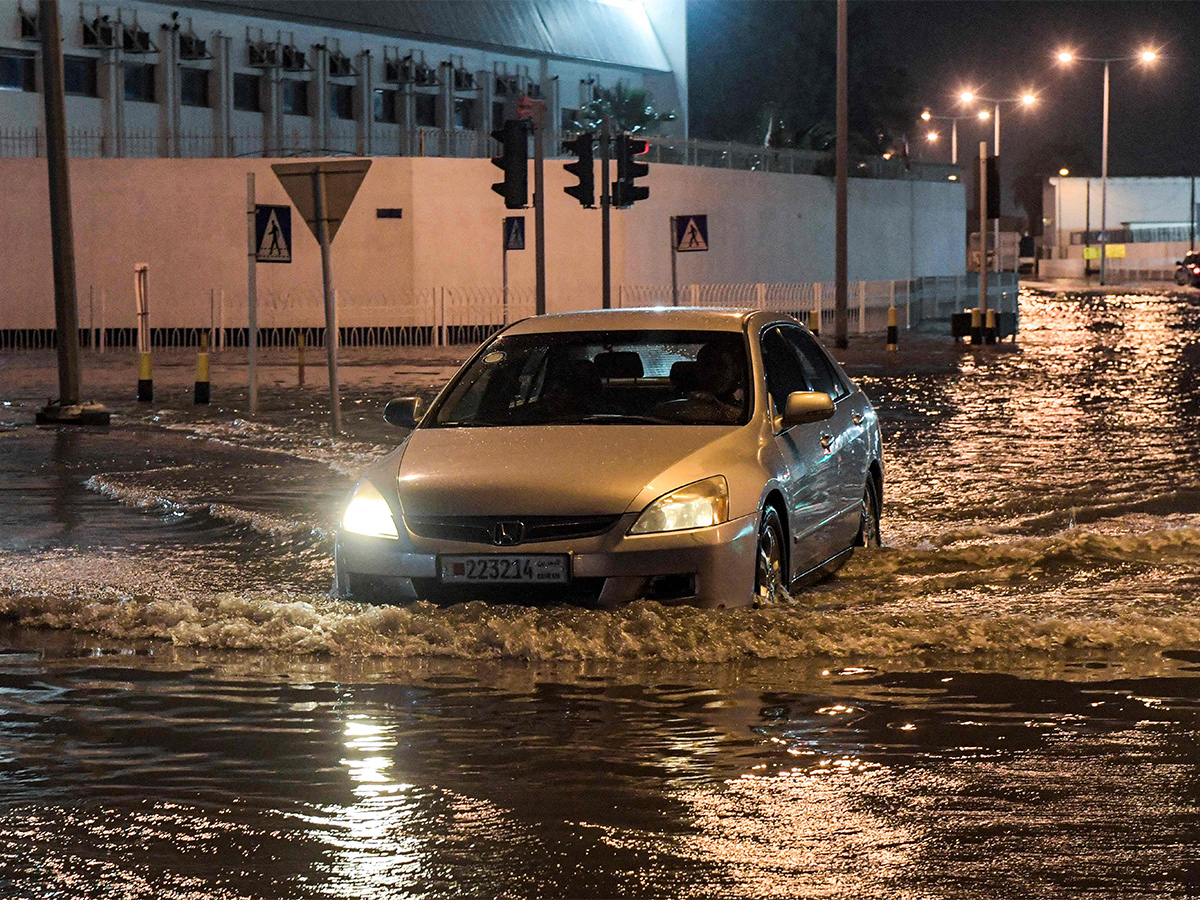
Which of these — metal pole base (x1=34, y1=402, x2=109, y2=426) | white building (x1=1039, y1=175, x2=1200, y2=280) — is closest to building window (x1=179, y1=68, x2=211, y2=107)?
metal pole base (x1=34, y1=402, x2=109, y2=426)

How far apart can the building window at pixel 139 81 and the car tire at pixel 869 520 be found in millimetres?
43470

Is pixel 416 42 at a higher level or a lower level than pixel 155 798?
higher

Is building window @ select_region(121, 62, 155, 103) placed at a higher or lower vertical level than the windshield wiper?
higher

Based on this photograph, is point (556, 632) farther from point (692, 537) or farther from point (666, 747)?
point (666, 747)

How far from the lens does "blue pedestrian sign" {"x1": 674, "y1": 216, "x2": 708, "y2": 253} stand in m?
29.5

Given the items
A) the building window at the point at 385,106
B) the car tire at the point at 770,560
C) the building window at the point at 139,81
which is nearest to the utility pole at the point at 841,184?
the building window at the point at 139,81

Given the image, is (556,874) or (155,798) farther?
(155,798)

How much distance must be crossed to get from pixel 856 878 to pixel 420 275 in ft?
128

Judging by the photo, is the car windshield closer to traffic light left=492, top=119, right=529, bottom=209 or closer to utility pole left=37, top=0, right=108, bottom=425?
utility pole left=37, top=0, right=108, bottom=425

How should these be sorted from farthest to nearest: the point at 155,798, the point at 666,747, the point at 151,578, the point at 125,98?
the point at 125,98 → the point at 151,578 → the point at 666,747 → the point at 155,798

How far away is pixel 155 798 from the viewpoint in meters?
5.75

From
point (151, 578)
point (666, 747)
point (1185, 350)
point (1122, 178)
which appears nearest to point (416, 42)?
point (1185, 350)

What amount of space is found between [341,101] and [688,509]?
171ft

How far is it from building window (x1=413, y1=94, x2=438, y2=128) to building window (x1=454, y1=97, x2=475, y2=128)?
101 cm
